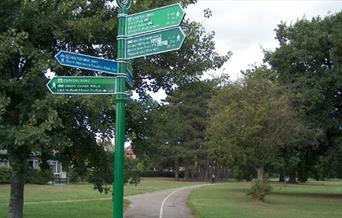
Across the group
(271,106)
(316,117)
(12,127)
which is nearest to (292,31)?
(316,117)

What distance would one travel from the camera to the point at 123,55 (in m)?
6.69

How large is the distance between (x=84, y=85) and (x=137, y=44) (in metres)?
0.89

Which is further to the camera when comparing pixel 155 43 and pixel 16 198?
pixel 16 198

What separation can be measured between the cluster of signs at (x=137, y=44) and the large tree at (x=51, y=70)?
2.88 m

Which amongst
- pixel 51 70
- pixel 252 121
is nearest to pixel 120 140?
pixel 51 70

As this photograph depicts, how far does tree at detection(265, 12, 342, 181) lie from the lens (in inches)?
1693

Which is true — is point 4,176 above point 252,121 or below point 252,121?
below

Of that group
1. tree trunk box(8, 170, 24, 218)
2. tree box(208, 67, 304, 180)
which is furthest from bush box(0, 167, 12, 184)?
tree trunk box(8, 170, 24, 218)

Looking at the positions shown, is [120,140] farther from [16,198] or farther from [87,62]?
[16,198]

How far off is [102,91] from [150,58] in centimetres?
562

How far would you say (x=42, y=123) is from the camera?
32.0 feet

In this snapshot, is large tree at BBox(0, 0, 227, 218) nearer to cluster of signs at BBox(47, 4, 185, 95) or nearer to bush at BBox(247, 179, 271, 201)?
cluster of signs at BBox(47, 4, 185, 95)

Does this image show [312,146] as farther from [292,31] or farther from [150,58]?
[150,58]

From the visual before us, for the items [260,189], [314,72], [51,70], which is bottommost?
[260,189]
